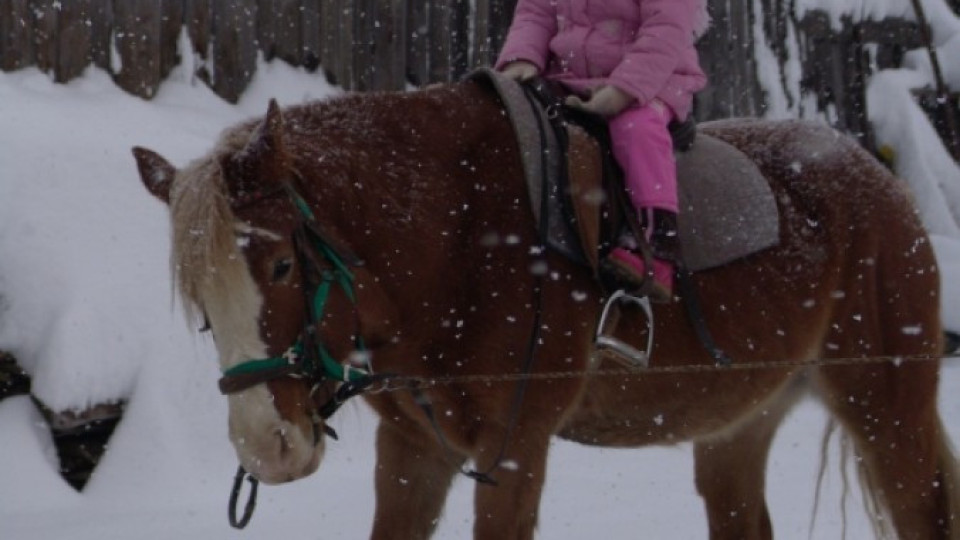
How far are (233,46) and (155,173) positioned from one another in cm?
421

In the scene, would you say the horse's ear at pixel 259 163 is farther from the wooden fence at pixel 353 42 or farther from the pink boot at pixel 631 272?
the wooden fence at pixel 353 42

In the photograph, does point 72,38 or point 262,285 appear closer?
point 262,285

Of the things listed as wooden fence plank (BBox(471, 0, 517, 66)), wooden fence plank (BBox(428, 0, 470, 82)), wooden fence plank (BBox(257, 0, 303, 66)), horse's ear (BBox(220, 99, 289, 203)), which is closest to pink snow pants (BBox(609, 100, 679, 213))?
horse's ear (BBox(220, 99, 289, 203))

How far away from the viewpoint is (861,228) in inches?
135

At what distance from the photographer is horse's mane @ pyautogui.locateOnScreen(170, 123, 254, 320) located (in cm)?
215

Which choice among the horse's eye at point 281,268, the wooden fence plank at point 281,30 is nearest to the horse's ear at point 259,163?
the horse's eye at point 281,268

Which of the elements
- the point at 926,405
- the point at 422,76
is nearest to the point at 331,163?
the point at 926,405

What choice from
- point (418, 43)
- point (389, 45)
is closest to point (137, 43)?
point (389, 45)

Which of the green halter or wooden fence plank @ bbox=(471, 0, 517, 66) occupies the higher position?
wooden fence plank @ bbox=(471, 0, 517, 66)

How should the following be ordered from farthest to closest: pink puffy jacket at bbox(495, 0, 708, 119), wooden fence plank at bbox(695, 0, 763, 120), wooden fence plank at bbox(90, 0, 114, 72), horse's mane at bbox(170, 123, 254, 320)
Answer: wooden fence plank at bbox(695, 0, 763, 120)
wooden fence plank at bbox(90, 0, 114, 72)
pink puffy jacket at bbox(495, 0, 708, 119)
horse's mane at bbox(170, 123, 254, 320)

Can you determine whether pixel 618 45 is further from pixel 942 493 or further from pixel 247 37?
pixel 247 37

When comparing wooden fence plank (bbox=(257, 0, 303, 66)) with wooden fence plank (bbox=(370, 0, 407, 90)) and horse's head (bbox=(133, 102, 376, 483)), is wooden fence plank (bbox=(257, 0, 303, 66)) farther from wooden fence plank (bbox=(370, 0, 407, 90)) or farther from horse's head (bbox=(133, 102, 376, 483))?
horse's head (bbox=(133, 102, 376, 483))

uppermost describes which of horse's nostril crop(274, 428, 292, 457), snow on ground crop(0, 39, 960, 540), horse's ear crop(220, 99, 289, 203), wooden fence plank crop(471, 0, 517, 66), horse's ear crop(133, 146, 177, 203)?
wooden fence plank crop(471, 0, 517, 66)

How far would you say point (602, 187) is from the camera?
2.87 metres
